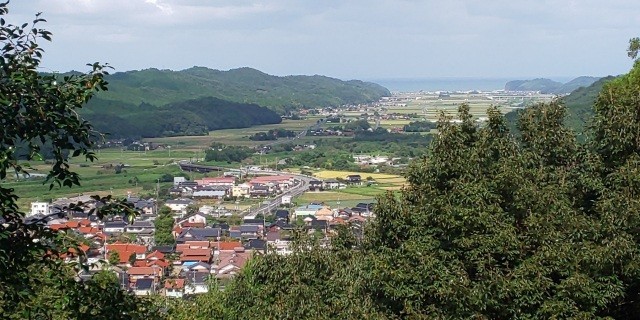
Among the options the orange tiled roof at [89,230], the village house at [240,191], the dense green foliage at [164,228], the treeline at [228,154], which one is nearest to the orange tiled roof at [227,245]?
the dense green foliage at [164,228]

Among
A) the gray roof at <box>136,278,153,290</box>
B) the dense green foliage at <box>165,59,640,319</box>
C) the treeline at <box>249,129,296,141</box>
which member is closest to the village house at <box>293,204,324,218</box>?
the gray roof at <box>136,278,153,290</box>

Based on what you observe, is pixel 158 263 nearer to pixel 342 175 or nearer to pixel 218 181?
pixel 218 181

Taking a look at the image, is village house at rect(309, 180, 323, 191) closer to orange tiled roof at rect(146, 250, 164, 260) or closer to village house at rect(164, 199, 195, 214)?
village house at rect(164, 199, 195, 214)

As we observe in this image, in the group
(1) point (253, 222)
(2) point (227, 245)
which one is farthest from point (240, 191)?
(2) point (227, 245)

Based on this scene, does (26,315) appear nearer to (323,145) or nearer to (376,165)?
(376,165)

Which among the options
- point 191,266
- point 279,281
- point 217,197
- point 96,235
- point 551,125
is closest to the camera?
point 551,125

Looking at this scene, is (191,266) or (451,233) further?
(191,266)

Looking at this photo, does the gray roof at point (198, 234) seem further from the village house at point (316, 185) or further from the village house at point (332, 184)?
the village house at point (332, 184)

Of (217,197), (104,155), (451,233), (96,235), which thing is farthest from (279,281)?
(104,155)
